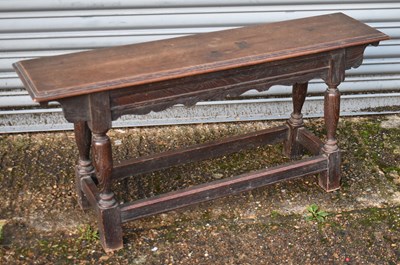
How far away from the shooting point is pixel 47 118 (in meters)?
5.25

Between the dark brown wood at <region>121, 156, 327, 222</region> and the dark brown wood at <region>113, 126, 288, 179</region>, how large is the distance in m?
0.42

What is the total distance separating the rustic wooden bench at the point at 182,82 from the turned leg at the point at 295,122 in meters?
0.26

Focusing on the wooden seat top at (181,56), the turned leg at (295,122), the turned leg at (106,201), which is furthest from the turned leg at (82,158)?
the turned leg at (295,122)

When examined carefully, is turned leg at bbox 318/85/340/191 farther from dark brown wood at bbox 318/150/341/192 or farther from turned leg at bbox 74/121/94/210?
turned leg at bbox 74/121/94/210

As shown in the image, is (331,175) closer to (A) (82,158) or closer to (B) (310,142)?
(B) (310,142)

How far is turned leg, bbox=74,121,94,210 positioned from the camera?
4129mm

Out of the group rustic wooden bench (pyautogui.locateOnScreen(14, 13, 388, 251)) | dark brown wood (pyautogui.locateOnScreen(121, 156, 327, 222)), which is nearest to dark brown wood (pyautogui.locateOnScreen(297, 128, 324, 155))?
rustic wooden bench (pyautogui.locateOnScreen(14, 13, 388, 251))

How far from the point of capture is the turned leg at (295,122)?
185 inches

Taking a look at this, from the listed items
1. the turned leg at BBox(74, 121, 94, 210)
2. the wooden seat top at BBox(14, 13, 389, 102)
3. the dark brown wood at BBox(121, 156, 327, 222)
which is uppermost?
the wooden seat top at BBox(14, 13, 389, 102)

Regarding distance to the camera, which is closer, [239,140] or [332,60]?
[332,60]

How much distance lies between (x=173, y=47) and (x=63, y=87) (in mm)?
816

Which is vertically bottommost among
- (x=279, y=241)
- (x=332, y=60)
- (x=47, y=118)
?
(x=279, y=241)

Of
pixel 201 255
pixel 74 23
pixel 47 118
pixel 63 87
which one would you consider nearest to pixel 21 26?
pixel 74 23

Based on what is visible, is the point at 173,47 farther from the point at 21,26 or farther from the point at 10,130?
the point at 10,130
